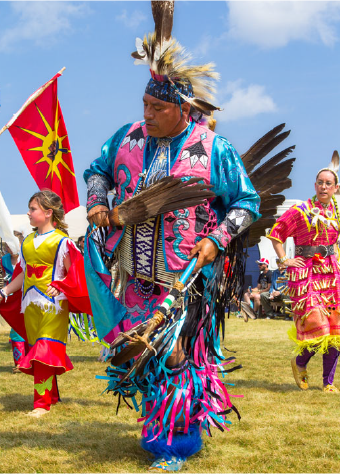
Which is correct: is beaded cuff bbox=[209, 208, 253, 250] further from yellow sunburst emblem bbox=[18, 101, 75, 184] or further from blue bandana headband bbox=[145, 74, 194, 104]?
yellow sunburst emblem bbox=[18, 101, 75, 184]

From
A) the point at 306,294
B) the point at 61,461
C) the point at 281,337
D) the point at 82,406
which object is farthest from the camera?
the point at 281,337

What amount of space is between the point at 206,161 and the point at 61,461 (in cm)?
169

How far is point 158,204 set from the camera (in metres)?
2.73

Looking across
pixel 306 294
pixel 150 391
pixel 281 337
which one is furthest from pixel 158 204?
pixel 281 337

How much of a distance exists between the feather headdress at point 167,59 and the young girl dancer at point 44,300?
182cm

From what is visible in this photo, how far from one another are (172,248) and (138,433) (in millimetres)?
1359

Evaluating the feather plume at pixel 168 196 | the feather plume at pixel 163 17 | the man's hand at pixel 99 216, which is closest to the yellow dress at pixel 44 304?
the man's hand at pixel 99 216

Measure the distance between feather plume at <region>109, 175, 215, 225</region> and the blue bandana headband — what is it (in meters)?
0.41

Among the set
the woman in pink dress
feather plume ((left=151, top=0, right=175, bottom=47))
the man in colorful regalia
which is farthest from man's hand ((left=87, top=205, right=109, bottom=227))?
the woman in pink dress

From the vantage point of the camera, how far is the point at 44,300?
4.24m

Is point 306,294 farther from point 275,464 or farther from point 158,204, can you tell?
point 158,204

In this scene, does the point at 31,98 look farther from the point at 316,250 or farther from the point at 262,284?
the point at 262,284

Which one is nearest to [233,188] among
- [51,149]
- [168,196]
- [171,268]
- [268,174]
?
[168,196]

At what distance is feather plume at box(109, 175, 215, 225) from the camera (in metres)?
2.71
